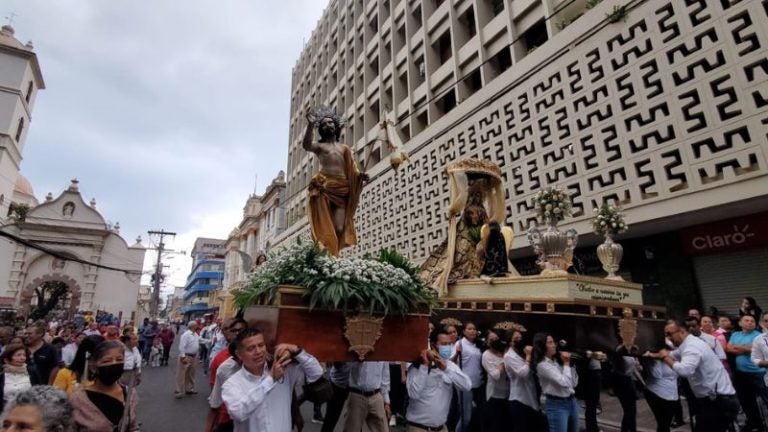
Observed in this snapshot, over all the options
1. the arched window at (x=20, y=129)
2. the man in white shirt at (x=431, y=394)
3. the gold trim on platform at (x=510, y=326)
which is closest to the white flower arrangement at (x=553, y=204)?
the gold trim on platform at (x=510, y=326)

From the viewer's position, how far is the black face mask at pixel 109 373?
9.13ft

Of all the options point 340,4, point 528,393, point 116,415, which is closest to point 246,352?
point 116,415

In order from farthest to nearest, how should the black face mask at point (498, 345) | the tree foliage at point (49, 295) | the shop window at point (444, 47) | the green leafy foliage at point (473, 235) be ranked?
the tree foliage at point (49, 295) < the shop window at point (444, 47) < the green leafy foliage at point (473, 235) < the black face mask at point (498, 345)

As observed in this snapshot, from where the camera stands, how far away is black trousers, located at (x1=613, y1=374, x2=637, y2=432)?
16.9ft

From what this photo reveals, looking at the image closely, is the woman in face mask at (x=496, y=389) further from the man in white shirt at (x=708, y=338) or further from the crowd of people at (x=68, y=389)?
the crowd of people at (x=68, y=389)

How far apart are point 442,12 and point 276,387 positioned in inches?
712

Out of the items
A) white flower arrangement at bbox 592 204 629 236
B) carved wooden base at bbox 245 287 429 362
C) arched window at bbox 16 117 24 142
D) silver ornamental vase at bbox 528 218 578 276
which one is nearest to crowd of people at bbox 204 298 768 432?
carved wooden base at bbox 245 287 429 362

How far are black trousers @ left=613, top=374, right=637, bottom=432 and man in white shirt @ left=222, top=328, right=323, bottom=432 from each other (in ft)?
15.6

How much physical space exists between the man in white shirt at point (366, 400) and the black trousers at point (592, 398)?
116 inches

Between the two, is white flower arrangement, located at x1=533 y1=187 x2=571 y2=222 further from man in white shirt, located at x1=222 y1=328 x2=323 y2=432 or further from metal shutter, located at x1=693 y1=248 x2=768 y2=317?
man in white shirt, located at x1=222 y1=328 x2=323 y2=432

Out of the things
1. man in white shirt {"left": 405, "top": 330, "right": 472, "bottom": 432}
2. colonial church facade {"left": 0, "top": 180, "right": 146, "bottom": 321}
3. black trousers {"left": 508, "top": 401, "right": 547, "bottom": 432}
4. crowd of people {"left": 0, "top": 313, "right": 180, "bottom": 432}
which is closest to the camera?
crowd of people {"left": 0, "top": 313, "right": 180, "bottom": 432}

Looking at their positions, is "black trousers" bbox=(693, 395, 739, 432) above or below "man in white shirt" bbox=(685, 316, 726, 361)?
below

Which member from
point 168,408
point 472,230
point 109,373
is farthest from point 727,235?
point 168,408

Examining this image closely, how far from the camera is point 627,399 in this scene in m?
5.22
